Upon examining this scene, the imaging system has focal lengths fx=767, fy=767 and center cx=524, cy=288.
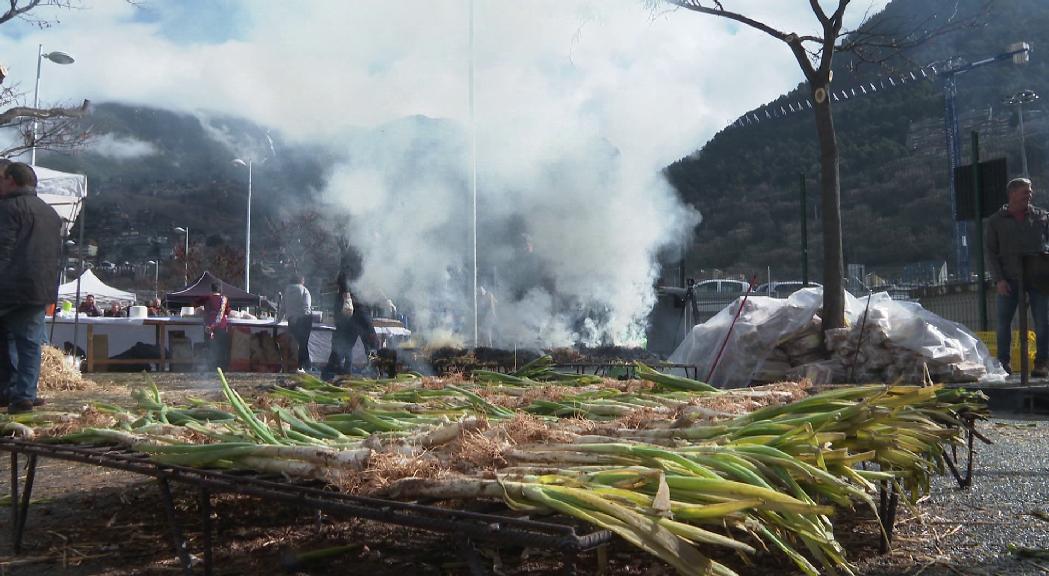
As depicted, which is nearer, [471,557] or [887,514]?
[471,557]

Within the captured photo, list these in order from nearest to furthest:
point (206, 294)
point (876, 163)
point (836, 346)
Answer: point (836, 346) < point (206, 294) < point (876, 163)

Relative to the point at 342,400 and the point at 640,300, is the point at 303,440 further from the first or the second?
the point at 640,300

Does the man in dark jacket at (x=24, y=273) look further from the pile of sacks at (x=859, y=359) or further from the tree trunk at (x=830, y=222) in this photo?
the tree trunk at (x=830, y=222)

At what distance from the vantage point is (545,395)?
3.46 meters

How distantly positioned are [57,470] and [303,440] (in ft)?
9.42

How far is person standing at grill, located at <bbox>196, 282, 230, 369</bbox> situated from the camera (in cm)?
1441

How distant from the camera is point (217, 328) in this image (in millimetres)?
14617

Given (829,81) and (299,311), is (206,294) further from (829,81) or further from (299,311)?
(829,81)

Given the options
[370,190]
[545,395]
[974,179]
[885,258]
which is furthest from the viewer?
[885,258]

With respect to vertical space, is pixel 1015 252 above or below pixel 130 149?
below

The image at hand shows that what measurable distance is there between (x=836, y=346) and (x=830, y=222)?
1624mm

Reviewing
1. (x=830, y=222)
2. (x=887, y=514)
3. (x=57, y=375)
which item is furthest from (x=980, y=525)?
(x=57, y=375)

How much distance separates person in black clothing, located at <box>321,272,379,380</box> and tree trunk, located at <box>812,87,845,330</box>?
596 cm

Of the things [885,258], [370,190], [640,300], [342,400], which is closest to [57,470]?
[342,400]
